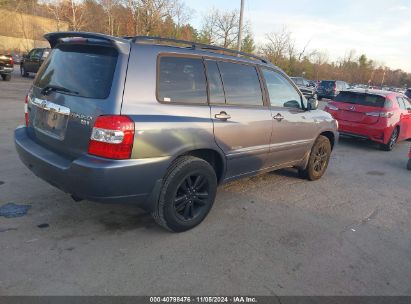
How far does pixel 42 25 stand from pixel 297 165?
67.3 m

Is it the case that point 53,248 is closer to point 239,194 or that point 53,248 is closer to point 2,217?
point 2,217

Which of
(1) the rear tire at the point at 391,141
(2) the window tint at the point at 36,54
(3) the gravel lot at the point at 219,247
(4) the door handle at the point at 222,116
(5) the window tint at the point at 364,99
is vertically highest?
(2) the window tint at the point at 36,54

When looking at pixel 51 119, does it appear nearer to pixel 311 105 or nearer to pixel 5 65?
pixel 311 105

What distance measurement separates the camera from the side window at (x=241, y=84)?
155 inches

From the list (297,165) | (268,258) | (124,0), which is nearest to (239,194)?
(297,165)

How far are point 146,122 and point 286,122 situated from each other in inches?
95.1

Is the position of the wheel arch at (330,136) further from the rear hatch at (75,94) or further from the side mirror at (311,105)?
the rear hatch at (75,94)

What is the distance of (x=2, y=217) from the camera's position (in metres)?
3.57

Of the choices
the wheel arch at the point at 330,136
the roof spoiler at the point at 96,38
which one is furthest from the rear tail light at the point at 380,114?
the roof spoiler at the point at 96,38

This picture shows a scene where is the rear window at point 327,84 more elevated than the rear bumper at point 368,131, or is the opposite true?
the rear window at point 327,84

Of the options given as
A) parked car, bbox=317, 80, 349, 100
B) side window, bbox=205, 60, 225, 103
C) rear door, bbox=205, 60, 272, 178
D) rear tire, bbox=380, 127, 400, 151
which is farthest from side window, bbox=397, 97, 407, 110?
parked car, bbox=317, 80, 349, 100

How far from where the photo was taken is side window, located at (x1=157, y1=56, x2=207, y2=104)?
324 cm

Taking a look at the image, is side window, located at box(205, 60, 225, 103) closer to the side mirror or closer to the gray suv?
the gray suv

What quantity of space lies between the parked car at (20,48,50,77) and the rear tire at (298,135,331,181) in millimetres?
18966
